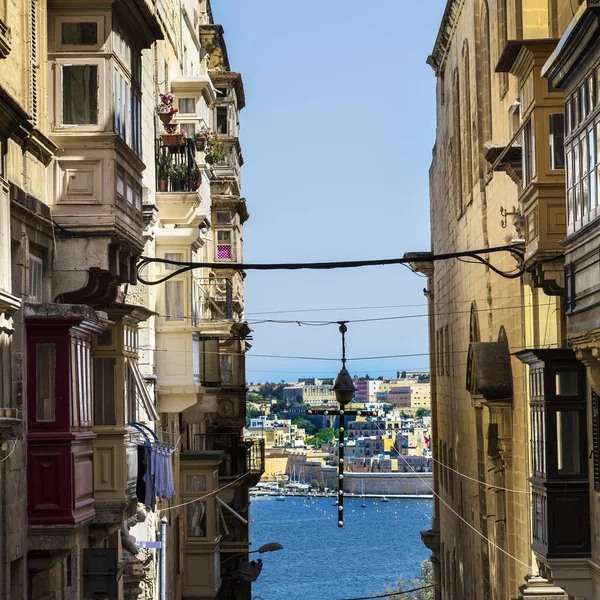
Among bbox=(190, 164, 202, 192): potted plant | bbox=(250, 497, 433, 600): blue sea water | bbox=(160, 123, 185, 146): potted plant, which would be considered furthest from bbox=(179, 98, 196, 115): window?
bbox=(250, 497, 433, 600): blue sea water

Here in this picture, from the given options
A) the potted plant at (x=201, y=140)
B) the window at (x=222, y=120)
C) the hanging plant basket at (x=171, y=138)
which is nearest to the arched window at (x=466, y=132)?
the potted plant at (x=201, y=140)

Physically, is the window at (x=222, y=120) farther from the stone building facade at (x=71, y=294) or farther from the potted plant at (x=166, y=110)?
the stone building facade at (x=71, y=294)

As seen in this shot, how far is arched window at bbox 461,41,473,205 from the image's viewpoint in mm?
34250

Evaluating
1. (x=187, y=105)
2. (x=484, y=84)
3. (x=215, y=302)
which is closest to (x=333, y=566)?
(x=215, y=302)

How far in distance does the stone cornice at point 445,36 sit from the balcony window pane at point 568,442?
59.5 feet

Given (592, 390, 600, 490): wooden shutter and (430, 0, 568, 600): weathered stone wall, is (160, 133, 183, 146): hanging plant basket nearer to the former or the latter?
(430, 0, 568, 600): weathered stone wall

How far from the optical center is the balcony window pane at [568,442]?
18875 millimetres

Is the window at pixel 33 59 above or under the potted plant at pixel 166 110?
under

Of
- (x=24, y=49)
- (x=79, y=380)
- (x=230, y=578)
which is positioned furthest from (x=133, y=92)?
(x=230, y=578)

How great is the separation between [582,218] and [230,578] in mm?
32186

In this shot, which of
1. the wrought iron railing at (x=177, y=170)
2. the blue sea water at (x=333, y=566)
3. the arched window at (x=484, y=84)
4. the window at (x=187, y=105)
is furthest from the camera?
the blue sea water at (x=333, y=566)

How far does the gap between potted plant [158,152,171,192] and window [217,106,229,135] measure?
2028 cm

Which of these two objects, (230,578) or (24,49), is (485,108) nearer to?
(24,49)

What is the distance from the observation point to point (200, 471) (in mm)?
35219
